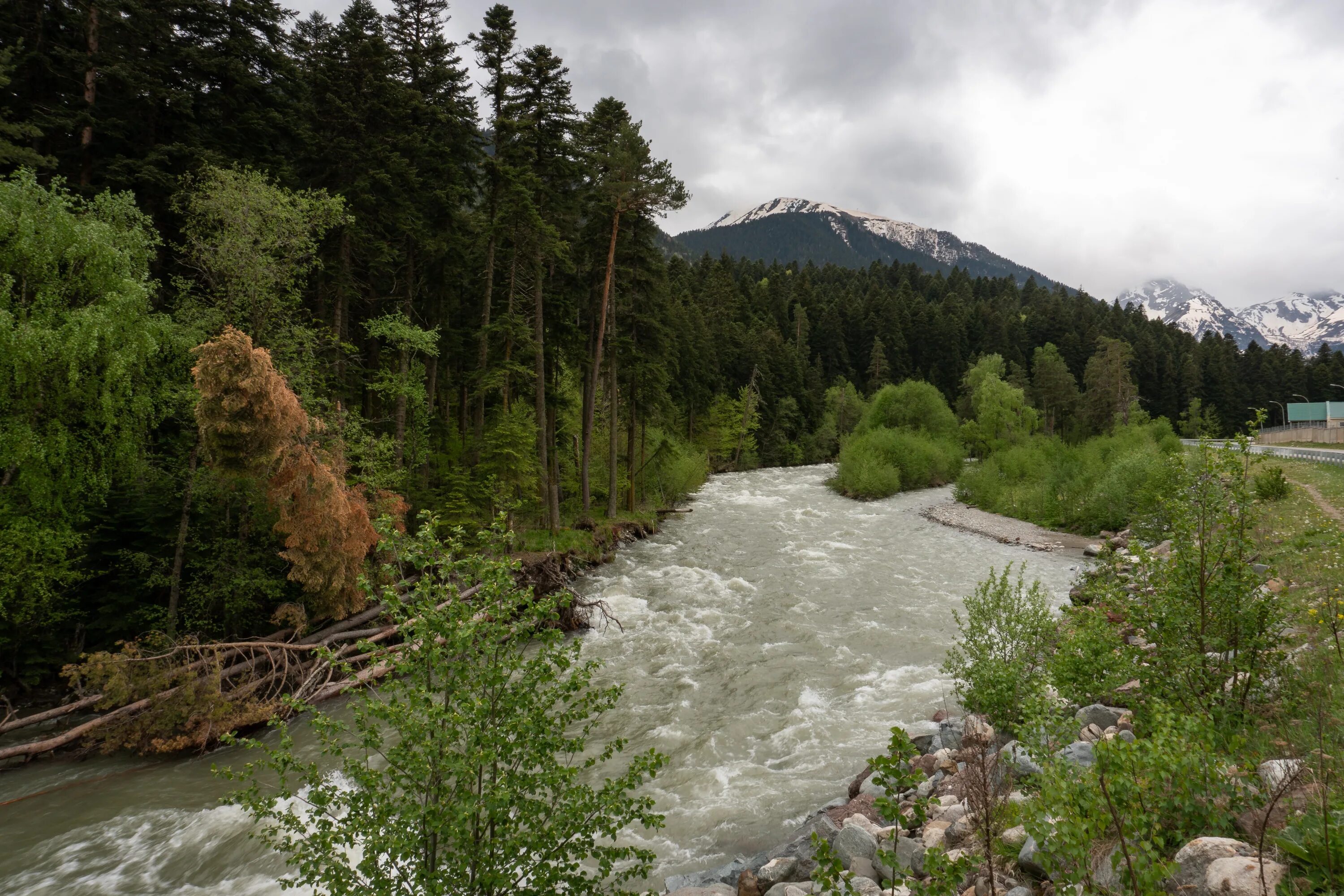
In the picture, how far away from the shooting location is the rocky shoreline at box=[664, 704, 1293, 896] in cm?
363

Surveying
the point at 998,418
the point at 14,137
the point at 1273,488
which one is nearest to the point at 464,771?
the point at 14,137

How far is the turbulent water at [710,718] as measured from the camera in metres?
7.69

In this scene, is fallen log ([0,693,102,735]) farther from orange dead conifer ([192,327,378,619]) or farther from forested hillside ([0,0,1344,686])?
orange dead conifer ([192,327,378,619])

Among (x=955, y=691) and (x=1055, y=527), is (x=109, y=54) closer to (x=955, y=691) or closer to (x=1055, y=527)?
(x=955, y=691)

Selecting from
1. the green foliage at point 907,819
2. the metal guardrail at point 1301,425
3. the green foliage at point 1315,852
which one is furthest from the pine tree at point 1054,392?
the green foliage at point 907,819

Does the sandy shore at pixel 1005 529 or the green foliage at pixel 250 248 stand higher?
the green foliage at pixel 250 248

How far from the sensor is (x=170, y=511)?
12.8 m

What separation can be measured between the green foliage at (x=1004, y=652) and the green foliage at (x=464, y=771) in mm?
5618

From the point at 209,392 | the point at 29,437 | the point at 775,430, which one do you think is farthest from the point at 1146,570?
the point at 775,430

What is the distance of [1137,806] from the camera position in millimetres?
3666

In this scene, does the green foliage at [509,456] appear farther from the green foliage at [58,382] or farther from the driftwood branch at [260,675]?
the green foliage at [58,382]

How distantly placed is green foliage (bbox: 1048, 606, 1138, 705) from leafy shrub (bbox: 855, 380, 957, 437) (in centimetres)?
4858

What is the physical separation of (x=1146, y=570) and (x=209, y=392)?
14409mm

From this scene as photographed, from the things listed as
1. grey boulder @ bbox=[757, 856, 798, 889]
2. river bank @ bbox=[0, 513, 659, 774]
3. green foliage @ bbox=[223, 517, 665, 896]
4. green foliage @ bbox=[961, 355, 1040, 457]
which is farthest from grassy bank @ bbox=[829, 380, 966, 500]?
green foliage @ bbox=[223, 517, 665, 896]
